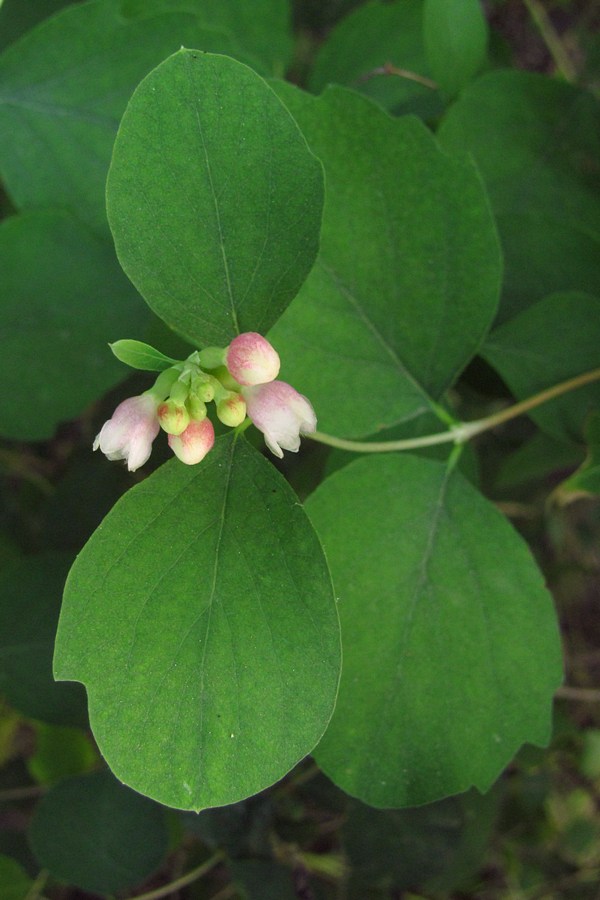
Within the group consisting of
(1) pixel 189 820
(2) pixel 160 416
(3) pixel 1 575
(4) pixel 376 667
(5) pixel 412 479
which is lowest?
(1) pixel 189 820

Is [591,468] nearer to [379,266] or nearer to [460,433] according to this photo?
[460,433]

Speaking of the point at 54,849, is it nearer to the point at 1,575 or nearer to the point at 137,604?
the point at 1,575

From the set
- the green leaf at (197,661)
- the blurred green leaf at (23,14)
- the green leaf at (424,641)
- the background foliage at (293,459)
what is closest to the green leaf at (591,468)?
the background foliage at (293,459)

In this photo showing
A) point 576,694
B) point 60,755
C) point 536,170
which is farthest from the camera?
point 576,694

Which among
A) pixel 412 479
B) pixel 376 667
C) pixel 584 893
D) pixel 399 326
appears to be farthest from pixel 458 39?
pixel 584 893

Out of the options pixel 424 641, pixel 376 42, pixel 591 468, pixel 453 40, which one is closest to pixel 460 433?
pixel 591 468

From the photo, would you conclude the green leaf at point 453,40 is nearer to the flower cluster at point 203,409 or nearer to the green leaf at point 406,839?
the flower cluster at point 203,409

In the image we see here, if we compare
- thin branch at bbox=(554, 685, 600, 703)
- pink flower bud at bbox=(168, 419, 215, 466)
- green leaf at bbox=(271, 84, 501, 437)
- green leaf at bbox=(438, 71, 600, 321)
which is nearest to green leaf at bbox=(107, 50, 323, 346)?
pink flower bud at bbox=(168, 419, 215, 466)
